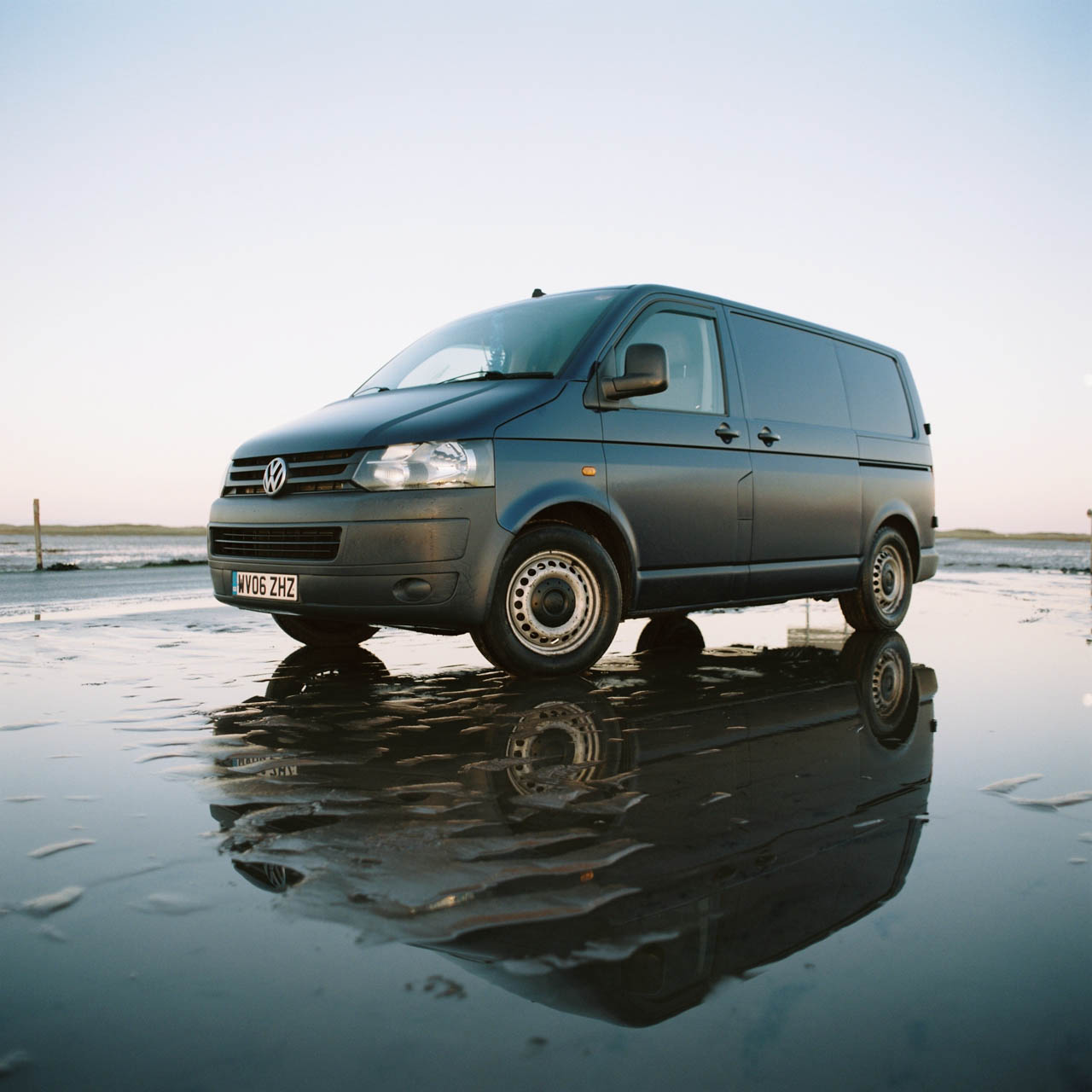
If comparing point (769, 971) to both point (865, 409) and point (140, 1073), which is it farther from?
point (865, 409)

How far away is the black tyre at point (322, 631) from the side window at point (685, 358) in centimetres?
245

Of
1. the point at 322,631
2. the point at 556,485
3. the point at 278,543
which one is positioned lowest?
the point at 322,631

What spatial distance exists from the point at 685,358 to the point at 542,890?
438cm

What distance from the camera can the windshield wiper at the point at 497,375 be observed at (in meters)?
5.50

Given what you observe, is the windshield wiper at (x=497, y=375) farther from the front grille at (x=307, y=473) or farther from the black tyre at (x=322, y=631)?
the black tyre at (x=322, y=631)

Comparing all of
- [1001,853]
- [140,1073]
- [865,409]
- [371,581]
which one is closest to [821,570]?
[865,409]

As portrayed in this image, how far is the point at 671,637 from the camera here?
304 inches

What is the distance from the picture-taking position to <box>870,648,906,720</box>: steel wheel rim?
194 inches

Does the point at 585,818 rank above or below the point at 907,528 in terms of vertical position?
below

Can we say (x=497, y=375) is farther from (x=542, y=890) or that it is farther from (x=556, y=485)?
(x=542, y=890)

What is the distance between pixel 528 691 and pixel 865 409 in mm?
4112

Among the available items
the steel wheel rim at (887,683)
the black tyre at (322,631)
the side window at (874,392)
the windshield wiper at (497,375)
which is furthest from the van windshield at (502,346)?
the side window at (874,392)

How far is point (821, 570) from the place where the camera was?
7129 mm

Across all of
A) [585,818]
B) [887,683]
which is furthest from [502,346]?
[585,818]
